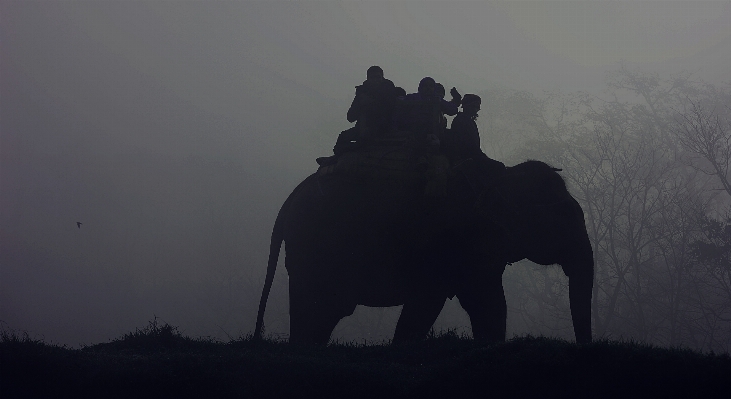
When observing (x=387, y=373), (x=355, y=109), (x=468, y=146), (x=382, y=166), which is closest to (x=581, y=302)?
(x=468, y=146)

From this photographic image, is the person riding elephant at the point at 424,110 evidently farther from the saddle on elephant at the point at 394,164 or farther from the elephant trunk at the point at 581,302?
the elephant trunk at the point at 581,302

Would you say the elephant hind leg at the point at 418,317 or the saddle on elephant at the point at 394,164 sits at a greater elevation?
the saddle on elephant at the point at 394,164

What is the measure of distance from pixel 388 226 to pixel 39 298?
86.7m

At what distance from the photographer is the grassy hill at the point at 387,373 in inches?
202

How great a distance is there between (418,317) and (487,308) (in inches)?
40.8

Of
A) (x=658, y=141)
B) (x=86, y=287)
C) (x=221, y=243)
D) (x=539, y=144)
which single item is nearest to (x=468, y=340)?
(x=539, y=144)

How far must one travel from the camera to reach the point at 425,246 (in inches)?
383

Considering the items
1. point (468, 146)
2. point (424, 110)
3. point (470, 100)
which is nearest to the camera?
point (468, 146)

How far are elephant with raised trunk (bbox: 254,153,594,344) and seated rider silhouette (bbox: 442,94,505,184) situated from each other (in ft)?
0.61

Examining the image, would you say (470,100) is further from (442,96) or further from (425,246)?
(425,246)

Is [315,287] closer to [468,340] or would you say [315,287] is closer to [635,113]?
[468,340]

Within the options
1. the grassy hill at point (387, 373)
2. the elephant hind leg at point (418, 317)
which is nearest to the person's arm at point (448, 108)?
the elephant hind leg at point (418, 317)

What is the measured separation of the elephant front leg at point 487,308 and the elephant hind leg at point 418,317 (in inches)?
20.7

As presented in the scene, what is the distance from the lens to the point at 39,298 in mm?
85188
